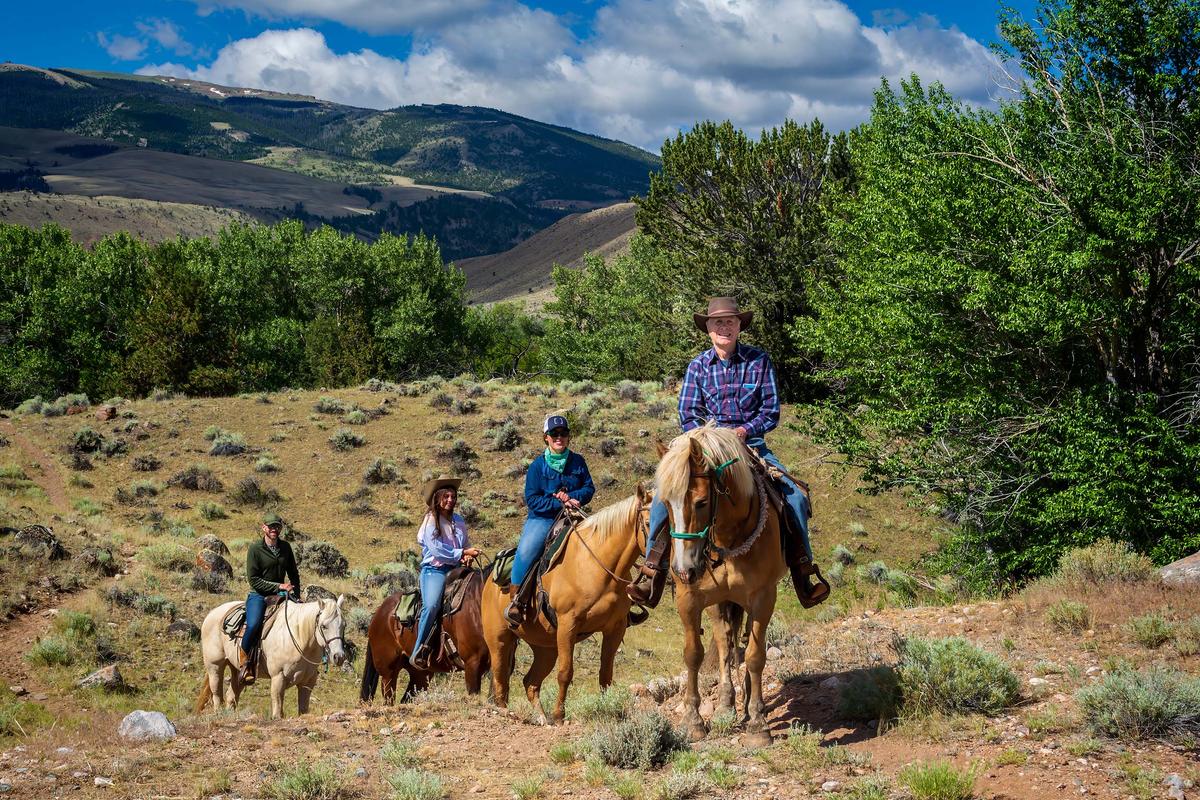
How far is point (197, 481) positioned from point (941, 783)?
29.2m

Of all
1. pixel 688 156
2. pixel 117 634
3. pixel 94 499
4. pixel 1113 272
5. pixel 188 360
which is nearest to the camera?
pixel 1113 272

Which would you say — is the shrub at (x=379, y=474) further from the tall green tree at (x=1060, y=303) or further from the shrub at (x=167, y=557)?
the tall green tree at (x=1060, y=303)

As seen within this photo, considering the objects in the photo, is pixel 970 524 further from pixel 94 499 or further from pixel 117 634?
pixel 94 499

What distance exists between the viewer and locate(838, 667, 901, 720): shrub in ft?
27.3

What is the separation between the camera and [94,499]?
94.9ft

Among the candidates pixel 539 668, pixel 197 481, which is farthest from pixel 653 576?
pixel 197 481

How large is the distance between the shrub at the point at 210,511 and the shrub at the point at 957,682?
2500cm

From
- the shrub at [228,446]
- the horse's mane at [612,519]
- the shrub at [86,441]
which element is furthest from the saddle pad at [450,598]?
the shrub at [86,441]

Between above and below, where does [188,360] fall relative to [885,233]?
below

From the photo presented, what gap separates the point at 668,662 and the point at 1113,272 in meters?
11.5

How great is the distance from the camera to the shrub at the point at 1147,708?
7016mm


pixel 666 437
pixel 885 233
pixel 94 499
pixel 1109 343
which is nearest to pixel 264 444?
pixel 94 499

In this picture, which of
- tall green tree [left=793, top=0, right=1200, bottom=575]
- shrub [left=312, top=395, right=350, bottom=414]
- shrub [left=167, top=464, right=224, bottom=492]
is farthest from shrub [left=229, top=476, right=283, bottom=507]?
tall green tree [left=793, top=0, right=1200, bottom=575]

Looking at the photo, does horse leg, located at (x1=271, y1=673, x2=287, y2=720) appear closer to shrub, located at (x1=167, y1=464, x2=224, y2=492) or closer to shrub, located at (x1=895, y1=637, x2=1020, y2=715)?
shrub, located at (x1=895, y1=637, x2=1020, y2=715)
